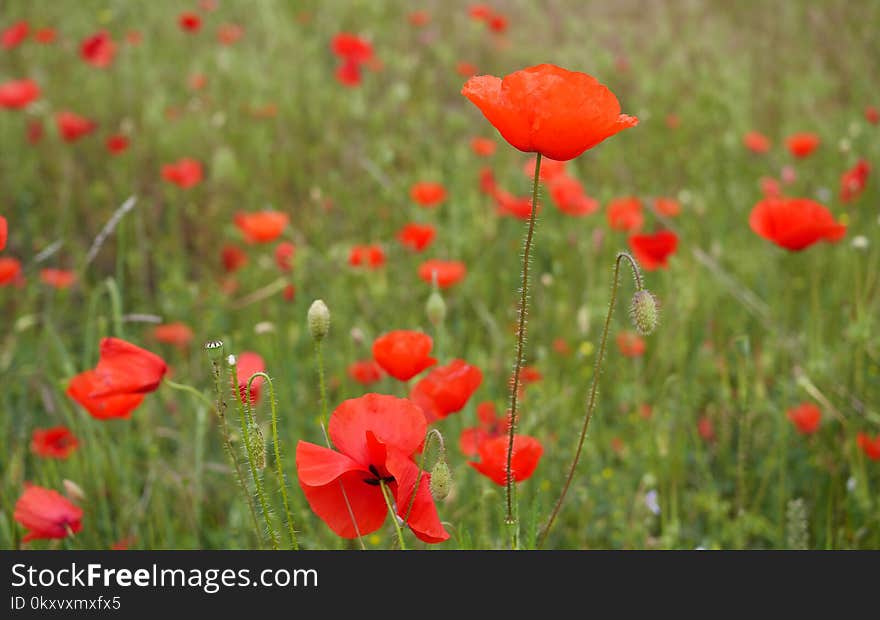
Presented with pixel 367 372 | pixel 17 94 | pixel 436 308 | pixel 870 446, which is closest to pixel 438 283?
pixel 367 372

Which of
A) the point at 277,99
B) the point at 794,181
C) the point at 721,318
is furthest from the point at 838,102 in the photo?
the point at 277,99

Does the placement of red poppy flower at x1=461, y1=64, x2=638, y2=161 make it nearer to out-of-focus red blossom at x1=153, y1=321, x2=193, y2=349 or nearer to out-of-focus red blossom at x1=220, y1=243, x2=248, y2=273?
out-of-focus red blossom at x1=153, y1=321, x2=193, y2=349

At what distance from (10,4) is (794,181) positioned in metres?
4.67

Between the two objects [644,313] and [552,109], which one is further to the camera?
[644,313]

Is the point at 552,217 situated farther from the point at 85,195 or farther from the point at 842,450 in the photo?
the point at 85,195

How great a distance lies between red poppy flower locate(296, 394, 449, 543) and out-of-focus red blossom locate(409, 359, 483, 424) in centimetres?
24

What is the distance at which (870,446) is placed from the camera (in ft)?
6.57

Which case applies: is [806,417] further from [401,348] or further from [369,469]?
[369,469]

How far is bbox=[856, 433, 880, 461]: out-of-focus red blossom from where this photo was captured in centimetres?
199

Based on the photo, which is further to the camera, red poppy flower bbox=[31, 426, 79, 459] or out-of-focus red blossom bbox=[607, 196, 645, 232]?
out-of-focus red blossom bbox=[607, 196, 645, 232]

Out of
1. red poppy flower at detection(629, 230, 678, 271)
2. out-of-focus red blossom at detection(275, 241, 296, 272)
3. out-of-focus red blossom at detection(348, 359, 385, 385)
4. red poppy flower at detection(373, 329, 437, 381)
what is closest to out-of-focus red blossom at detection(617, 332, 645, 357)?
red poppy flower at detection(629, 230, 678, 271)

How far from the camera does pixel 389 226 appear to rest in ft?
11.8

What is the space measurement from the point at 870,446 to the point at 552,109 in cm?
139

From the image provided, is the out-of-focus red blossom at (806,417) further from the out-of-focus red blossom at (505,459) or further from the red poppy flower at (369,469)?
the red poppy flower at (369,469)
